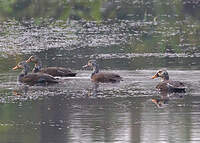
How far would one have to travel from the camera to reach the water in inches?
537

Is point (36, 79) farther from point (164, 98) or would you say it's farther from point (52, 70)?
point (164, 98)

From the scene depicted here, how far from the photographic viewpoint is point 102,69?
800 inches

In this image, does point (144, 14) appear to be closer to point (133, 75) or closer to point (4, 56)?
point (4, 56)

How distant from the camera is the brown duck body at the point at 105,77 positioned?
1828 cm

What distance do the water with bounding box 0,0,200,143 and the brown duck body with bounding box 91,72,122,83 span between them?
14 cm

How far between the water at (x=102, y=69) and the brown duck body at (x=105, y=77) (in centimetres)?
14

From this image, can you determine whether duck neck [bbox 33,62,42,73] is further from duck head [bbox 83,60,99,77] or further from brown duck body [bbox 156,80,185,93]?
brown duck body [bbox 156,80,185,93]

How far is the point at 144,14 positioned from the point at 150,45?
8.29 m

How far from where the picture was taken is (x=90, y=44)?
24.6m

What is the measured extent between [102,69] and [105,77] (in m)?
1.73

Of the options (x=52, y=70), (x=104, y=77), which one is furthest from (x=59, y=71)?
(x=104, y=77)

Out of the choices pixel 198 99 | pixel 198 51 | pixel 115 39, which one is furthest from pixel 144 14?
pixel 198 99

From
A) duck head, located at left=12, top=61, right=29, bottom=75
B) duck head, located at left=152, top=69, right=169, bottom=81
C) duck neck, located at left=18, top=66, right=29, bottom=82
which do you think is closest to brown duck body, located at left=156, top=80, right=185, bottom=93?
duck head, located at left=152, top=69, right=169, bottom=81

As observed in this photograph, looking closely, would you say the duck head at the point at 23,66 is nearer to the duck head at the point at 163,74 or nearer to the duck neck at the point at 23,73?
the duck neck at the point at 23,73
